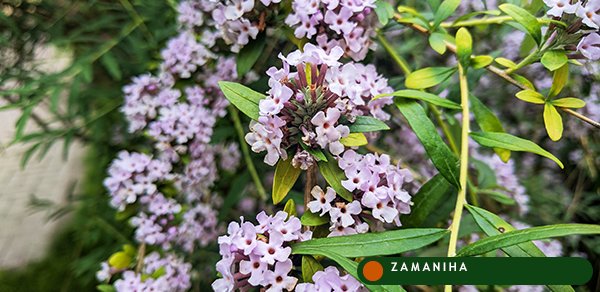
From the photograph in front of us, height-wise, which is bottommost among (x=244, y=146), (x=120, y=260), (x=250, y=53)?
(x=120, y=260)

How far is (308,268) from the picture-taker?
56 cm

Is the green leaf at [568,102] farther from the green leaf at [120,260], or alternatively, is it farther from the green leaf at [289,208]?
the green leaf at [120,260]

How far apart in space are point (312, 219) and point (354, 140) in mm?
106

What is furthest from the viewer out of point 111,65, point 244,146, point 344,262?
point 111,65

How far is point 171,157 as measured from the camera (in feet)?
2.86

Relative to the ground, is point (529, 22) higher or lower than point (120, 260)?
higher

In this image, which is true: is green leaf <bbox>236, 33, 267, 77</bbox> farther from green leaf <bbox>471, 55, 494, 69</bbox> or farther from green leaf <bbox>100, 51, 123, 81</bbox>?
green leaf <bbox>100, 51, 123, 81</bbox>

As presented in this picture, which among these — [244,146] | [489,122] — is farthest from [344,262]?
[244,146]

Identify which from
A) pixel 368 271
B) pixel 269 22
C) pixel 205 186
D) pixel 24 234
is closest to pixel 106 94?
pixel 205 186

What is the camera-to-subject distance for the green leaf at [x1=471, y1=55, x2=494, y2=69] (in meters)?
0.72

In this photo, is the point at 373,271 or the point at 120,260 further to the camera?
the point at 120,260

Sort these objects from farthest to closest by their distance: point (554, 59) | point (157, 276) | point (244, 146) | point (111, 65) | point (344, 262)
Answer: point (111, 65), point (244, 146), point (157, 276), point (554, 59), point (344, 262)

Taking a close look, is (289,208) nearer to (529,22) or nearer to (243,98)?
(243,98)

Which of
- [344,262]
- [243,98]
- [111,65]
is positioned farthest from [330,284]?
[111,65]
